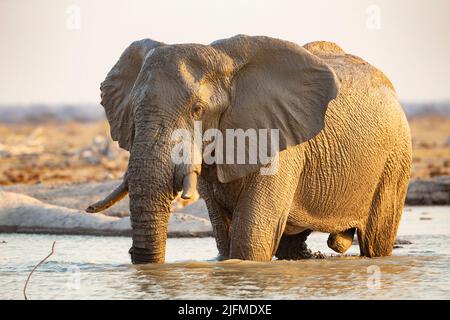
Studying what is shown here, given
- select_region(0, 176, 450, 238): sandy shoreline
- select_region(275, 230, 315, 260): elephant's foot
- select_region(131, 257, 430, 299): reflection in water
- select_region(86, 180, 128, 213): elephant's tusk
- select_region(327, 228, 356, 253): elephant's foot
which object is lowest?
select_region(0, 176, 450, 238): sandy shoreline

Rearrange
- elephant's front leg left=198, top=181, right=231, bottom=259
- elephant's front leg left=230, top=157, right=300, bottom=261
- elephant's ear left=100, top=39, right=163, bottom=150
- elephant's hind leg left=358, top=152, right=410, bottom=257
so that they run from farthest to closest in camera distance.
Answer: elephant's hind leg left=358, top=152, right=410, bottom=257, elephant's front leg left=198, top=181, right=231, bottom=259, elephant's ear left=100, top=39, right=163, bottom=150, elephant's front leg left=230, top=157, right=300, bottom=261

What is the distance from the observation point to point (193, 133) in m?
10.3

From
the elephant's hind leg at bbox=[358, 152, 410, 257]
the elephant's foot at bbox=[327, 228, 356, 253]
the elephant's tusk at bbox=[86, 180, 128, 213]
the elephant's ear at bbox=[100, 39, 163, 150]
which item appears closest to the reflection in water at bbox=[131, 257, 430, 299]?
the elephant's tusk at bbox=[86, 180, 128, 213]

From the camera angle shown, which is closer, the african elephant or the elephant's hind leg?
→ the african elephant

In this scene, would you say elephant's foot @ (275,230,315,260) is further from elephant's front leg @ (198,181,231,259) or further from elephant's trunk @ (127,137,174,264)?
elephant's trunk @ (127,137,174,264)

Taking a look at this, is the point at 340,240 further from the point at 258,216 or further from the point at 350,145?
the point at 258,216

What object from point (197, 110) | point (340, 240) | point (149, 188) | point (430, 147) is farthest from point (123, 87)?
point (430, 147)

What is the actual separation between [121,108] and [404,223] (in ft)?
23.2

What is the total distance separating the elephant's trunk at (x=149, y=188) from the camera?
10.0 meters

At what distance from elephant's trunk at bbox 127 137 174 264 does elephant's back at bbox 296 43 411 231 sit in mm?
1790

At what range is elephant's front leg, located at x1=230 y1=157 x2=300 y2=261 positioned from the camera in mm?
10812

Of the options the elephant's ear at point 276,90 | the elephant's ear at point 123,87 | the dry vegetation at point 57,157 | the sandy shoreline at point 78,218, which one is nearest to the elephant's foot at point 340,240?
the elephant's ear at point 276,90
